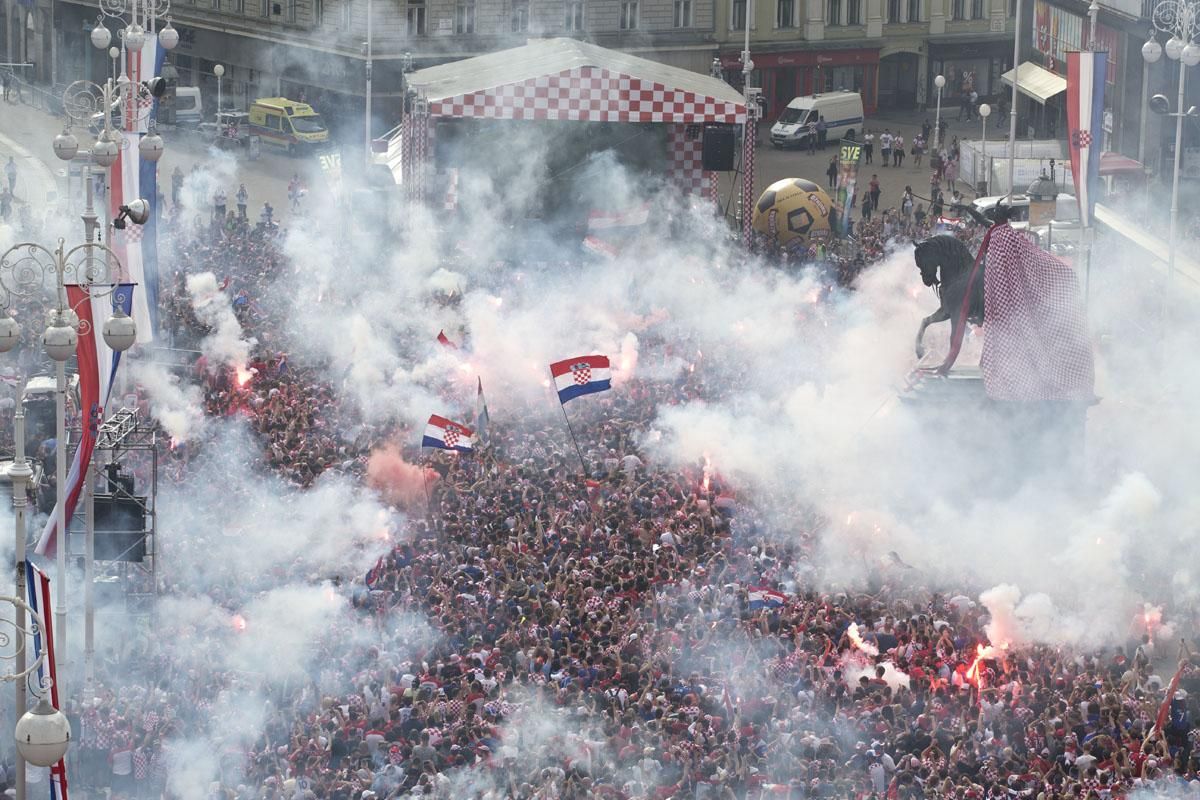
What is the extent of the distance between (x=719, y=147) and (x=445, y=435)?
16.8 m

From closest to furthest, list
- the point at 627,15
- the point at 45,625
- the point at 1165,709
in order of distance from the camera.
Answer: the point at 45,625 → the point at 1165,709 → the point at 627,15

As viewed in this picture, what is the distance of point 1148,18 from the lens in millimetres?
47188

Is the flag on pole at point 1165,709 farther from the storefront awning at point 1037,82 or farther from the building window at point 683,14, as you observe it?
the building window at point 683,14

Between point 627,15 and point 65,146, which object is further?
point 627,15

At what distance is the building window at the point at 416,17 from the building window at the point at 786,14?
10866mm

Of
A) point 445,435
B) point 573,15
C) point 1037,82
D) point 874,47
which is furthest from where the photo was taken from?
point 874,47

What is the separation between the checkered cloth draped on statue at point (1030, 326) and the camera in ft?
80.5

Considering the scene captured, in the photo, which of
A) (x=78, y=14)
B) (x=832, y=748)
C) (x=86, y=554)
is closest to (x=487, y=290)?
(x=86, y=554)

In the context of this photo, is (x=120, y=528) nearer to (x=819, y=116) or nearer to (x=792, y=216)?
(x=792, y=216)

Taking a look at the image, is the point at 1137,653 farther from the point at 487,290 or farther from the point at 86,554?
the point at 487,290

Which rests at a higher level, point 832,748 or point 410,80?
point 410,80

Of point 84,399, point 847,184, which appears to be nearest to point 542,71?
point 847,184

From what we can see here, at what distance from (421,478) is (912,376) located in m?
6.12

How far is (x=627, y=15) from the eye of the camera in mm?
59156
